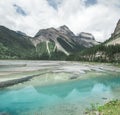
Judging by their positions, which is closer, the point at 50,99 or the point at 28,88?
the point at 50,99

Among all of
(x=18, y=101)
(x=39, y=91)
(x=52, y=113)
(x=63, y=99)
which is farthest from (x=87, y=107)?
(x=39, y=91)

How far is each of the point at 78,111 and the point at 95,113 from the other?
3.55 meters

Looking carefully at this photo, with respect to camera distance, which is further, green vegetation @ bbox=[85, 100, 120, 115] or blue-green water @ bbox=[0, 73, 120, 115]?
blue-green water @ bbox=[0, 73, 120, 115]


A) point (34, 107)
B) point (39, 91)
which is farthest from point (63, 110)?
point (39, 91)

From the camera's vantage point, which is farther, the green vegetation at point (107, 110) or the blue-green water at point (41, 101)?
the blue-green water at point (41, 101)

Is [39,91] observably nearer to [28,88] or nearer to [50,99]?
[28,88]

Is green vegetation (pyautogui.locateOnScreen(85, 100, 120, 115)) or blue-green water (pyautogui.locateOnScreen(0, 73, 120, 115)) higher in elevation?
green vegetation (pyautogui.locateOnScreen(85, 100, 120, 115))

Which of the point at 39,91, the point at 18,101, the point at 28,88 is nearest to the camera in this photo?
the point at 18,101

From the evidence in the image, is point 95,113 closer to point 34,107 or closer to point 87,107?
point 87,107

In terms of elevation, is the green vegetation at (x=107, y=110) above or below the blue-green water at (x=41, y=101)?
above

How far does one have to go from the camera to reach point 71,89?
60.8m

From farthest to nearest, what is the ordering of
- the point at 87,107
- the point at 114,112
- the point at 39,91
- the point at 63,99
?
the point at 39,91, the point at 63,99, the point at 87,107, the point at 114,112

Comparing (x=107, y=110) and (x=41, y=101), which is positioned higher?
(x=107, y=110)

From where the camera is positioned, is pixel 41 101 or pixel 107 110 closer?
pixel 107 110
